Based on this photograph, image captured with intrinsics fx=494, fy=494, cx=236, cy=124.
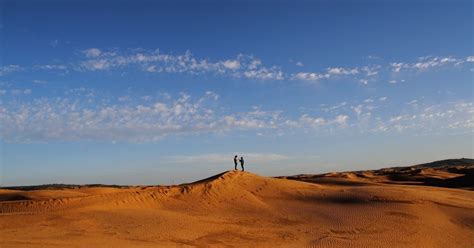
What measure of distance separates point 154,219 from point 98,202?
3322mm

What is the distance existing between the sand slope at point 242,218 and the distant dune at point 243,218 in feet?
0.09

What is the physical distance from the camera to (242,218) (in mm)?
16812

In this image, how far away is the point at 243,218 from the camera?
16.8 meters

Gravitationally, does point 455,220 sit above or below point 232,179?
below

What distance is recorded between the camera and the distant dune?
516 inches

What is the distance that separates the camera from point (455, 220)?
56.3ft

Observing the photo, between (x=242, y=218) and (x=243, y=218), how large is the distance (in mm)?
34

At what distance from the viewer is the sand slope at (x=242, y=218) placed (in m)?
13.1

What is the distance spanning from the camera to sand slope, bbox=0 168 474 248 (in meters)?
13.1

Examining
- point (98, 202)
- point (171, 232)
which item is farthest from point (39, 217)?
point (171, 232)

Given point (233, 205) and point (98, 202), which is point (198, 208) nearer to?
point (233, 205)

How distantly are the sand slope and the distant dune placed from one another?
0.03 m

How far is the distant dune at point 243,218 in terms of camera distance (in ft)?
43.0

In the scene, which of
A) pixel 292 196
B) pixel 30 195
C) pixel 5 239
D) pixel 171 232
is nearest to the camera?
pixel 5 239
